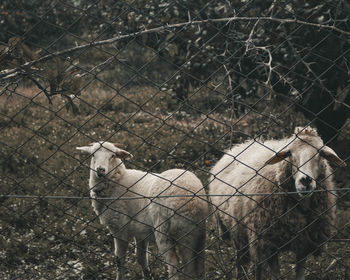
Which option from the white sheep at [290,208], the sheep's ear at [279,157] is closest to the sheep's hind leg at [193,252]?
the white sheep at [290,208]

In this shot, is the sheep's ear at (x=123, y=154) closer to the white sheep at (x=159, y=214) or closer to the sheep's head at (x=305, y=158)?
the white sheep at (x=159, y=214)

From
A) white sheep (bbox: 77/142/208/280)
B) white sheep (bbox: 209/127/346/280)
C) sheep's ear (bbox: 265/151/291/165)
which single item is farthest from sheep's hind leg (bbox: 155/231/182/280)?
sheep's ear (bbox: 265/151/291/165)

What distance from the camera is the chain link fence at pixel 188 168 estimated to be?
230 cm

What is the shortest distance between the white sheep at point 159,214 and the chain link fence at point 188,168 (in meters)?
0.01

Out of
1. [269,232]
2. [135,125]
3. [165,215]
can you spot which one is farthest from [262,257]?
[135,125]

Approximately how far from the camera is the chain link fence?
2.30m

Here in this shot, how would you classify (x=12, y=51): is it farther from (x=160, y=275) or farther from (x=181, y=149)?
(x=181, y=149)

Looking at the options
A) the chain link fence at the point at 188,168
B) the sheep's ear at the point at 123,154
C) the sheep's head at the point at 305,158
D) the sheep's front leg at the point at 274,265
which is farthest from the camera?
the sheep's ear at the point at 123,154

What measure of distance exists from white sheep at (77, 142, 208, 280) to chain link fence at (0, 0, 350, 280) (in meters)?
0.01

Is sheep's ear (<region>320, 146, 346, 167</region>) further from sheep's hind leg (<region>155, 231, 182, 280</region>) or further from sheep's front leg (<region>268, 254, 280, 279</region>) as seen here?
sheep's hind leg (<region>155, 231, 182, 280</region>)

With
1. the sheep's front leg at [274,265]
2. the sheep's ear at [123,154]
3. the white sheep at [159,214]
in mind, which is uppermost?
the sheep's ear at [123,154]

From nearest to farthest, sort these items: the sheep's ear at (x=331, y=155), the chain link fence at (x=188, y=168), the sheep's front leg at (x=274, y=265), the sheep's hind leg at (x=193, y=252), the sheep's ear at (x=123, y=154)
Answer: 1. the chain link fence at (x=188, y=168)
2. the sheep's ear at (x=331, y=155)
3. the sheep's front leg at (x=274, y=265)
4. the sheep's hind leg at (x=193, y=252)
5. the sheep's ear at (x=123, y=154)

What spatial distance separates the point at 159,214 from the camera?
4129 millimetres

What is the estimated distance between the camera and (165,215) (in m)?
4.08
